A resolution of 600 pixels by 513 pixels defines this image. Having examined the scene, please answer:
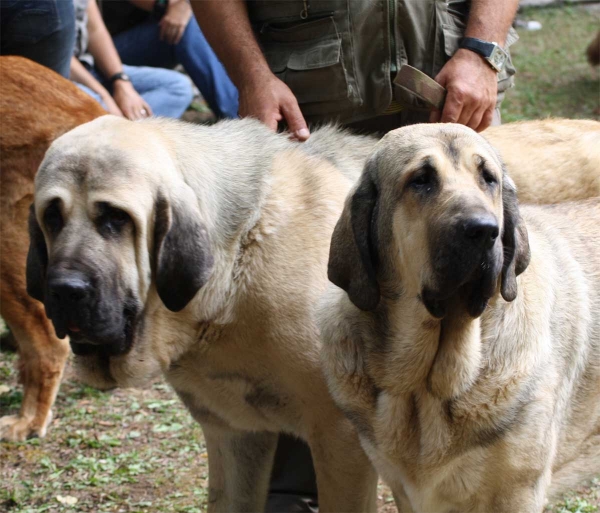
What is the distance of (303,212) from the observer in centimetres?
351

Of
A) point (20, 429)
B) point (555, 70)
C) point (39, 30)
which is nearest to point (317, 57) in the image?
point (39, 30)

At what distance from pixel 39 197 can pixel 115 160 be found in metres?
0.30

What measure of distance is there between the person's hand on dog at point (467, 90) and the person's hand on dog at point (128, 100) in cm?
424

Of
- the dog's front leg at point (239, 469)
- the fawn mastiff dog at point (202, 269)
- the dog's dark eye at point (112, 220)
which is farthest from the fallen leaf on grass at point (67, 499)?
the dog's dark eye at point (112, 220)

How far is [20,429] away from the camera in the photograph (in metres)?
5.02

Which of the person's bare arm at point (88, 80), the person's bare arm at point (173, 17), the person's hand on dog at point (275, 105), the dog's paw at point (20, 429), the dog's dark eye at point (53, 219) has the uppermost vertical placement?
the person's hand on dog at point (275, 105)

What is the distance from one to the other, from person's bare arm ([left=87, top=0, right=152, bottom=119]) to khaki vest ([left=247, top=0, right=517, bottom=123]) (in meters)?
3.74

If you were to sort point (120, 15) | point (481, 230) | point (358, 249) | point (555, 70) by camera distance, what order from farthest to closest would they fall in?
1. point (555, 70)
2. point (120, 15)
3. point (358, 249)
4. point (481, 230)

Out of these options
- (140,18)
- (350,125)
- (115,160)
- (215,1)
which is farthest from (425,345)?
(140,18)

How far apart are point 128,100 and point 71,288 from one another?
189 inches

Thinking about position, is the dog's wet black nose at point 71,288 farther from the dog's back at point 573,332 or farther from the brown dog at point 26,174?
the brown dog at point 26,174

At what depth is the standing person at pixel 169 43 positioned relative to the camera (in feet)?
26.8

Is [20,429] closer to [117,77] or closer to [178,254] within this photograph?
[178,254]

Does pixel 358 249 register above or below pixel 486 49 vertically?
below
